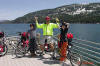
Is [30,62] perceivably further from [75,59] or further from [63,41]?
[75,59]

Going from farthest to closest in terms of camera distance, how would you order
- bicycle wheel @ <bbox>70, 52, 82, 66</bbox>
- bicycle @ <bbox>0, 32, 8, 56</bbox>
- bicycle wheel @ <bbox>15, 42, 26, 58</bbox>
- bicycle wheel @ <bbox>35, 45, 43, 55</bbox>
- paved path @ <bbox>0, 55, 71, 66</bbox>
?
1. bicycle wheel @ <bbox>35, 45, 43, 55</bbox>
2. bicycle @ <bbox>0, 32, 8, 56</bbox>
3. bicycle wheel @ <bbox>15, 42, 26, 58</bbox>
4. paved path @ <bbox>0, 55, 71, 66</bbox>
5. bicycle wheel @ <bbox>70, 52, 82, 66</bbox>

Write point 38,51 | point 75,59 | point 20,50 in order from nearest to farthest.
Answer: point 75,59
point 20,50
point 38,51

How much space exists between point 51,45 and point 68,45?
1.39 metres

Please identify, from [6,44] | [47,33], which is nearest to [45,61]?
[47,33]

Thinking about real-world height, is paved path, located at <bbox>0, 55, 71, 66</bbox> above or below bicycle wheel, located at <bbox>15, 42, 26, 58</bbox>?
below

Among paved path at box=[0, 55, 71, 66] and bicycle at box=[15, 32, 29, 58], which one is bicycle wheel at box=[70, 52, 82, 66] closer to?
paved path at box=[0, 55, 71, 66]

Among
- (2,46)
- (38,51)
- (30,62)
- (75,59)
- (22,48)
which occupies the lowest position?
(30,62)

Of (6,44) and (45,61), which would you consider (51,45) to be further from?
(6,44)

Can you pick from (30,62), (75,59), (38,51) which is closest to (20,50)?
(38,51)

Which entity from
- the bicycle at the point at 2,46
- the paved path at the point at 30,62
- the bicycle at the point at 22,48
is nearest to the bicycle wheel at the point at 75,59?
the paved path at the point at 30,62

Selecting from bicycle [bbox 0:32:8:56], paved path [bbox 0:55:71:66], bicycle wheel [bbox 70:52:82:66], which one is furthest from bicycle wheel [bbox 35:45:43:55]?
bicycle wheel [bbox 70:52:82:66]

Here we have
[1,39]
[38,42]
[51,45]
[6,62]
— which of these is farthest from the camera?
[38,42]

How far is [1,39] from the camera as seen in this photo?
28.0ft

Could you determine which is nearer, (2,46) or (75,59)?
(75,59)
